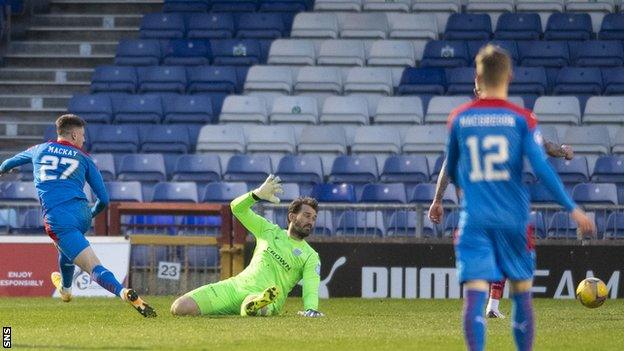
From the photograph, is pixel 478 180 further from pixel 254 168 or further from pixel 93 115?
pixel 93 115

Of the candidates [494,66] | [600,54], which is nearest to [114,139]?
[600,54]

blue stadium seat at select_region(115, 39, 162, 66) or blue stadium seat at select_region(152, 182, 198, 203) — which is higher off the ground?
blue stadium seat at select_region(115, 39, 162, 66)

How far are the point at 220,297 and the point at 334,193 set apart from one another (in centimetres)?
864

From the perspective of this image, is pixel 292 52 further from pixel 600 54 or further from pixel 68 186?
pixel 68 186

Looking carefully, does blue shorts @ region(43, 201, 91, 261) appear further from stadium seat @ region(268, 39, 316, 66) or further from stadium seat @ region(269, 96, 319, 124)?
stadium seat @ region(268, 39, 316, 66)

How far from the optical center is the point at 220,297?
14141 mm

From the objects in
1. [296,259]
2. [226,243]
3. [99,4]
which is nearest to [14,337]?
[296,259]

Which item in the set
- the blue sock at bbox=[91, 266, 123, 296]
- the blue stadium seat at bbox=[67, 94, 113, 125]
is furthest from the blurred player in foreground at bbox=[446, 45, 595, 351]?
the blue stadium seat at bbox=[67, 94, 113, 125]

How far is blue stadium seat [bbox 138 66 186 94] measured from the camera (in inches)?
1051

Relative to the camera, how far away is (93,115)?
85.0ft

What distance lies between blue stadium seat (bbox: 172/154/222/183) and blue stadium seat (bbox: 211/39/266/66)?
3484 millimetres

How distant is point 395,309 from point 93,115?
10.6m

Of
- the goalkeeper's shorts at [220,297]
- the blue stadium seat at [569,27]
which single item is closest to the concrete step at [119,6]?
the blue stadium seat at [569,27]

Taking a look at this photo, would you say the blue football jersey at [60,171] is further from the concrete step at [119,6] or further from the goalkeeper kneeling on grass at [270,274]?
the concrete step at [119,6]
